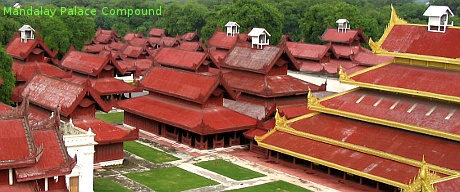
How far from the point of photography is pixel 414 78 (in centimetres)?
3344

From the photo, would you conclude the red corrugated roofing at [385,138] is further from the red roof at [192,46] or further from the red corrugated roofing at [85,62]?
the red roof at [192,46]

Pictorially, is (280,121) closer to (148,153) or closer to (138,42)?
(148,153)

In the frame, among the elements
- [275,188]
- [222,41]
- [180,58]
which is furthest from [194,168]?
[222,41]

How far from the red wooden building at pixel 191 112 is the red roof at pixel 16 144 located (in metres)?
16.1

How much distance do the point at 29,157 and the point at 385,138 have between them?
17.6 meters

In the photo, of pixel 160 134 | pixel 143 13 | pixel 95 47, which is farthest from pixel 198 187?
pixel 143 13

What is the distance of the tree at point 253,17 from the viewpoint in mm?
86500

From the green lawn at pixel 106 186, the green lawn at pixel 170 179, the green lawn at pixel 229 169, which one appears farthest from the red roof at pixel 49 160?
the green lawn at pixel 229 169

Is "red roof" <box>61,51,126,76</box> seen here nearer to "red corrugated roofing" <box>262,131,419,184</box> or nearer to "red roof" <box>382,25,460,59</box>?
"red corrugated roofing" <box>262,131,419,184</box>

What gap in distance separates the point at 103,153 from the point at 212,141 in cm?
769

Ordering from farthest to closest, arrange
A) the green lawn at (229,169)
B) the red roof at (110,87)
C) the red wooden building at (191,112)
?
1. the red roof at (110,87)
2. the red wooden building at (191,112)
3. the green lawn at (229,169)

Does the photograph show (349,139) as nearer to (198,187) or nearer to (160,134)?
(198,187)

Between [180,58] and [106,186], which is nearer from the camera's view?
[106,186]

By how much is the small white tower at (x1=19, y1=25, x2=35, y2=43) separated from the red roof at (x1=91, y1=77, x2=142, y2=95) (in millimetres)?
8807
